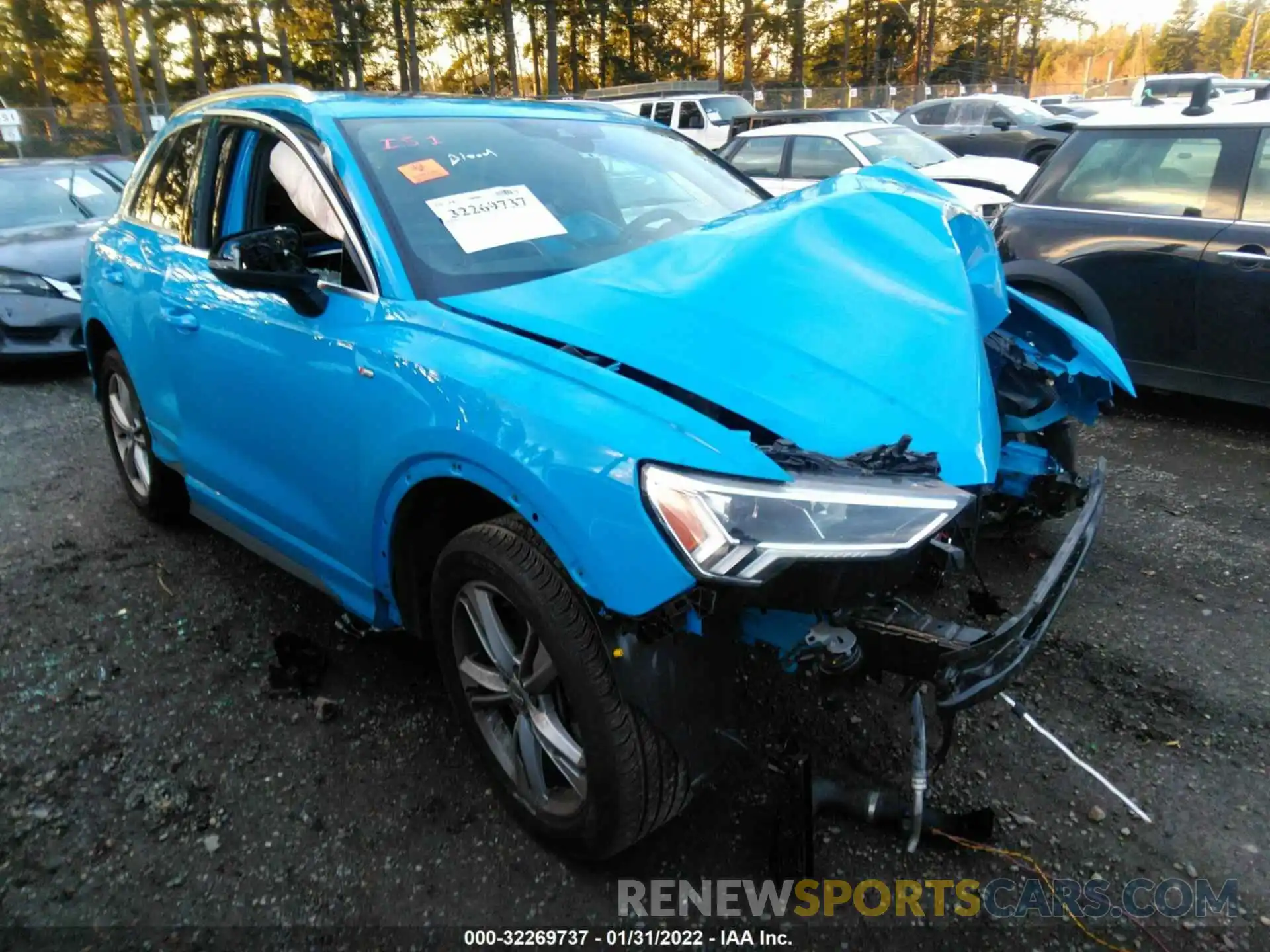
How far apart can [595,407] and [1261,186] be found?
4.37m

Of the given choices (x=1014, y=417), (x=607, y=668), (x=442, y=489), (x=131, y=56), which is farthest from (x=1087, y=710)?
(x=131, y=56)

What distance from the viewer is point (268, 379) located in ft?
9.22

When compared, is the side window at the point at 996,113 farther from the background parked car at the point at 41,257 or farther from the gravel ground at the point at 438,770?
the gravel ground at the point at 438,770

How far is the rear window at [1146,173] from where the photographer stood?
15.4 ft

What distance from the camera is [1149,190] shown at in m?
4.99

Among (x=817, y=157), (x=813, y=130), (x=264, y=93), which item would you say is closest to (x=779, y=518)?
(x=264, y=93)

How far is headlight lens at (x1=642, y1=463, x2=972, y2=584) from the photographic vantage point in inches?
67.5

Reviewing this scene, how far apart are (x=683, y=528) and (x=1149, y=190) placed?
458cm

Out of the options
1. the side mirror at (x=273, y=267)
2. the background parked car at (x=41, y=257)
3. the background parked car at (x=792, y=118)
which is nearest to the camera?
the side mirror at (x=273, y=267)

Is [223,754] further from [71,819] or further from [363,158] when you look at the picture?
[363,158]

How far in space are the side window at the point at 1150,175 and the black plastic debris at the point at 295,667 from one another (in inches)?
188

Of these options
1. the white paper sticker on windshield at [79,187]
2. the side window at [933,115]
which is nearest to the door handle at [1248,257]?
the white paper sticker on windshield at [79,187]

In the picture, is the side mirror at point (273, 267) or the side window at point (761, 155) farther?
the side window at point (761, 155)

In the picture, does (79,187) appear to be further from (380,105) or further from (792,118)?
(792,118)
